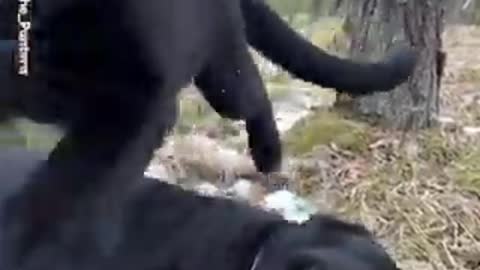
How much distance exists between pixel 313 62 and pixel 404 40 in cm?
93

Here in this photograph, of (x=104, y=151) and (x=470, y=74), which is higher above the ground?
(x=470, y=74)

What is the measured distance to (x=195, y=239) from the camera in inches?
122

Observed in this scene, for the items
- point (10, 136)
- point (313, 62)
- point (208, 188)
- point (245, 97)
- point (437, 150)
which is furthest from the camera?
point (437, 150)

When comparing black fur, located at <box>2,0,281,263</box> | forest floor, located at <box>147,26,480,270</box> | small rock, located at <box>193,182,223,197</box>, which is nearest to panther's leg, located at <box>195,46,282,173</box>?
black fur, located at <box>2,0,281,263</box>

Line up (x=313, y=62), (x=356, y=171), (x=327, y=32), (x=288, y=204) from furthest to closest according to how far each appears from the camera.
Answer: (x=327, y=32)
(x=356, y=171)
(x=288, y=204)
(x=313, y=62)

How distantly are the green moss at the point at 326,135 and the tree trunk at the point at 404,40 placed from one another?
9 centimetres

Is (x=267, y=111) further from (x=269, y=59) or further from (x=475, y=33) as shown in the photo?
(x=475, y=33)

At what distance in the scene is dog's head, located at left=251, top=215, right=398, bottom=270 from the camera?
2943 mm

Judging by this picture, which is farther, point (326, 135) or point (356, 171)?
point (326, 135)

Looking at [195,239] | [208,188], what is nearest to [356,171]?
[208,188]

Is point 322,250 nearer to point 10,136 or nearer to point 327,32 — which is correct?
point 10,136

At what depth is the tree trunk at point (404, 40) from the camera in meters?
4.00

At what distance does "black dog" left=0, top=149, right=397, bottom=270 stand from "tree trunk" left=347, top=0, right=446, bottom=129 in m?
0.98

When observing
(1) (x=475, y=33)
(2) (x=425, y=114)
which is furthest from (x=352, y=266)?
(1) (x=475, y=33)
